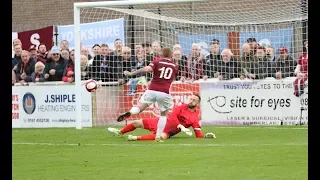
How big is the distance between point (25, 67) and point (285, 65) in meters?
8.35

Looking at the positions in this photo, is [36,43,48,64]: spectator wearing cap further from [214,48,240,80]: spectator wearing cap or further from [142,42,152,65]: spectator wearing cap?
[214,48,240,80]: spectator wearing cap

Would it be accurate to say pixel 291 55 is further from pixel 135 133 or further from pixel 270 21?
pixel 135 133

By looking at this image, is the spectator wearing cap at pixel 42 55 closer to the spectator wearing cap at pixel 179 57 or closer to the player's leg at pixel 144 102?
the spectator wearing cap at pixel 179 57

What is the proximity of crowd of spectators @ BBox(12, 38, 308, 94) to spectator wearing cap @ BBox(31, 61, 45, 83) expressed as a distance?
0.03 metres

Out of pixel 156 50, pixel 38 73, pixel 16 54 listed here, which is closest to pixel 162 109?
pixel 156 50

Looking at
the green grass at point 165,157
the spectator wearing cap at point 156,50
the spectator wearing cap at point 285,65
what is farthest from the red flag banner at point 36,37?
the green grass at point 165,157

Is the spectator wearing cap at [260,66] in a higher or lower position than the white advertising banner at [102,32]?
lower

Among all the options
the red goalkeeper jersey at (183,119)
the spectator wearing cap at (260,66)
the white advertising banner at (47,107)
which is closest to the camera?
the red goalkeeper jersey at (183,119)

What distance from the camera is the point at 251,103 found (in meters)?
19.4

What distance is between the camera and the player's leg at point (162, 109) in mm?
14398

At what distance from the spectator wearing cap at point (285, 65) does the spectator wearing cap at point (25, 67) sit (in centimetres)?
782

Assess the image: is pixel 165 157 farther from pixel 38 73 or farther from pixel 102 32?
pixel 102 32
